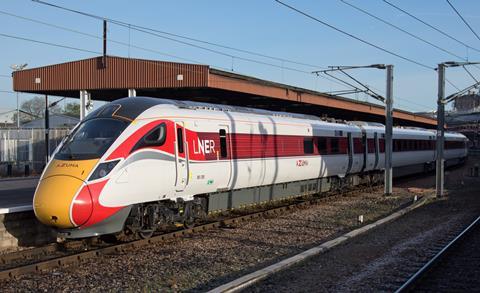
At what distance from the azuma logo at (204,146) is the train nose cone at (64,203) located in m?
3.50

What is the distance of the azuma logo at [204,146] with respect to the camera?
504 inches

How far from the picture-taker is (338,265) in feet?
31.7

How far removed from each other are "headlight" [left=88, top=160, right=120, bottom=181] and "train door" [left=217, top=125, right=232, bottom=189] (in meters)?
3.97

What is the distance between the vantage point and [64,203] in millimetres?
9688

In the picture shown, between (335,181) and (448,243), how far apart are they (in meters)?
10.7

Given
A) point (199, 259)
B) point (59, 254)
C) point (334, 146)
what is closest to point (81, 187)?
point (59, 254)

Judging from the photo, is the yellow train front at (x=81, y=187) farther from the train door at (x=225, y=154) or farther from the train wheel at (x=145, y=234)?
the train door at (x=225, y=154)

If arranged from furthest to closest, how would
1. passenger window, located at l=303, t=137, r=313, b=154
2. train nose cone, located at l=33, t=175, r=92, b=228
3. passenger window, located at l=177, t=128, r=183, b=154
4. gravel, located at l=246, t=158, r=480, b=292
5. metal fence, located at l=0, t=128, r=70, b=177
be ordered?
metal fence, located at l=0, t=128, r=70, b=177 → passenger window, located at l=303, t=137, r=313, b=154 → passenger window, located at l=177, t=128, r=183, b=154 → train nose cone, located at l=33, t=175, r=92, b=228 → gravel, located at l=246, t=158, r=480, b=292

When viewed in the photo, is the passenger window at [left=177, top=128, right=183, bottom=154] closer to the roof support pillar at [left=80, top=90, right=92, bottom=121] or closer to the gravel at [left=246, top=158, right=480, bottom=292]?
the gravel at [left=246, top=158, right=480, bottom=292]

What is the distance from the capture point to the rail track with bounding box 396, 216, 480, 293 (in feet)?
27.3

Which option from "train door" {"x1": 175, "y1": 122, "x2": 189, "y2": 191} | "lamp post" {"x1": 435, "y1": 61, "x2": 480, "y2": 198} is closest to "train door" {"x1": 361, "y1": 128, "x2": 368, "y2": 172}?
"lamp post" {"x1": 435, "y1": 61, "x2": 480, "y2": 198}

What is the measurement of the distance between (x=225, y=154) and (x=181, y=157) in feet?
6.98

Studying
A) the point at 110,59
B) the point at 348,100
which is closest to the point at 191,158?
the point at 110,59

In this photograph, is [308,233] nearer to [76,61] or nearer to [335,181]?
[335,181]
